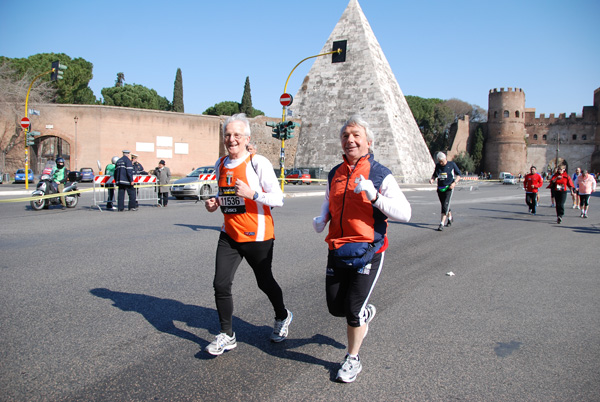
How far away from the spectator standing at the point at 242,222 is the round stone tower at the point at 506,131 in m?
70.4

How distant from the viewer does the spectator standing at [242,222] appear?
3.12 meters

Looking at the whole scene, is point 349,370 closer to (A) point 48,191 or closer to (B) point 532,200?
(A) point 48,191

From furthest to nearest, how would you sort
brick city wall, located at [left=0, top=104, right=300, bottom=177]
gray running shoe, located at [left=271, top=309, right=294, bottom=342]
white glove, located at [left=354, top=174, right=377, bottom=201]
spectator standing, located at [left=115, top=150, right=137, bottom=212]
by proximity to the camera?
brick city wall, located at [left=0, top=104, right=300, bottom=177], spectator standing, located at [left=115, top=150, right=137, bottom=212], gray running shoe, located at [left=271, top=309, right=294, bottom=342], white glove, located at [left=354, top=174, right=377, bottom=201]

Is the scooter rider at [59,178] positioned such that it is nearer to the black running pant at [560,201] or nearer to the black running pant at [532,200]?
the black running pant at [560,201]

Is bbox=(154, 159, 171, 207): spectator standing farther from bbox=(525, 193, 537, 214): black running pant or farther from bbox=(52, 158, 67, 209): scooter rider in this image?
bbox=(525, 193, 537, 214): black running pant

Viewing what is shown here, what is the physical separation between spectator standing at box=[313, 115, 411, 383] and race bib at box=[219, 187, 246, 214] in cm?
67

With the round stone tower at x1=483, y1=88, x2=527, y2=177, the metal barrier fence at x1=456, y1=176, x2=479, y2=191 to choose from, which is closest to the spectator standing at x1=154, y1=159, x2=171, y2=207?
the metal barrier fence at x1=456, y1=176, x2=479, y2=191

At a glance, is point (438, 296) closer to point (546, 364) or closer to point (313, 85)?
point (546, 364)

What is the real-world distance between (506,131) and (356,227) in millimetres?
70969

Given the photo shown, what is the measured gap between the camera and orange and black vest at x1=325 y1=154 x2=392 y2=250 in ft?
9.16

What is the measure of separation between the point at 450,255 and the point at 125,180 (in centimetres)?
890

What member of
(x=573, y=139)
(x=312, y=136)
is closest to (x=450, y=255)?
(x=312, y=136)

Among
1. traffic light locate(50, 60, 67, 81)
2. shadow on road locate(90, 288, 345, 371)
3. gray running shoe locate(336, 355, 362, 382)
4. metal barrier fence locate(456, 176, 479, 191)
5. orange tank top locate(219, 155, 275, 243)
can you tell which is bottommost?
shadow on road locate(90, 288, 345, 371)

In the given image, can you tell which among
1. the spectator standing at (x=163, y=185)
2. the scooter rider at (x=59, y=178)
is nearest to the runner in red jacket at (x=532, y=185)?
the spectator standing at (x=163, y=185)
